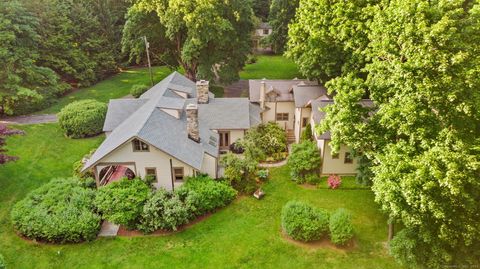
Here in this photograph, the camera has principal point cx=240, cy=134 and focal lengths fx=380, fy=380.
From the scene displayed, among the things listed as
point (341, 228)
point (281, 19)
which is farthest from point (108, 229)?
point (281, 19)

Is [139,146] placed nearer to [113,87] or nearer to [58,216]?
[58,216]

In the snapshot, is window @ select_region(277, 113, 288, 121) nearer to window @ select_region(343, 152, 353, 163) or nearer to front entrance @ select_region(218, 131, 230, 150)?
front entrance @ select_region(218, 131, 230, 150)

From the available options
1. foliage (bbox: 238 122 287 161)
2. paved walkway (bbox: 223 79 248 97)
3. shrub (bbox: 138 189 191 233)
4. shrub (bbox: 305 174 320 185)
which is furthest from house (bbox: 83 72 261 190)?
paved walkway (bbox: 223 79 248 97)

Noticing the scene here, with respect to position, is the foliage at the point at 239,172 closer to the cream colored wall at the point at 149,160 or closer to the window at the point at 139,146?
the cream colored wall at the point at 149,160

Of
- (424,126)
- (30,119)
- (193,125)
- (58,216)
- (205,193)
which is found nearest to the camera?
(424,126)

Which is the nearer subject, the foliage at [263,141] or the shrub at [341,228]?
the shrub at [341,228]

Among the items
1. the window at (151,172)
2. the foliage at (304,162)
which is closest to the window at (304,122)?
the foliage at (304,162)
